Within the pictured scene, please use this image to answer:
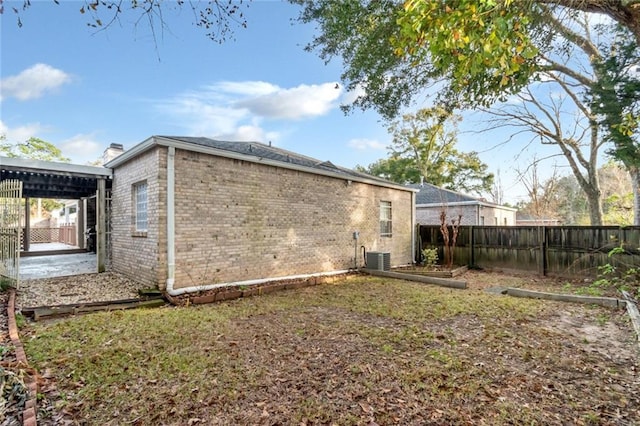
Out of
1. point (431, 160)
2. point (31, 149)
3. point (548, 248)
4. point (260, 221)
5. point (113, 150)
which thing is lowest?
point (548, 248)

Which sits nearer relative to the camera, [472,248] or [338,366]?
[338,366]

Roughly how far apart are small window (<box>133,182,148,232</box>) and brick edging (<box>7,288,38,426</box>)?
2710 millimetres

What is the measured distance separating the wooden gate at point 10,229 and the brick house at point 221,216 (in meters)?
1.97

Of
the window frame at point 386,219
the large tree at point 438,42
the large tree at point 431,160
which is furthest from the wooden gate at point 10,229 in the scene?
the large tree at point 431,160

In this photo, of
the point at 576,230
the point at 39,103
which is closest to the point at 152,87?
the point at 39,103

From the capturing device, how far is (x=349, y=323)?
504 cm

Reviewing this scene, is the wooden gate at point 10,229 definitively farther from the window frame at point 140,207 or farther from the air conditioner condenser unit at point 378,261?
the air conditioner condenser unit at point 378,261

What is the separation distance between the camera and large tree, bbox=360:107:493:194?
27.8 metres

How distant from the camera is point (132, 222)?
7551 millimetres

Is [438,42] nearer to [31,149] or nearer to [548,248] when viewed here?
[548,248]

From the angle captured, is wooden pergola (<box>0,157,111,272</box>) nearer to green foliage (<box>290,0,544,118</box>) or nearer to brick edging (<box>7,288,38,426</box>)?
brick edging (<box>7,288,38,426</box>)

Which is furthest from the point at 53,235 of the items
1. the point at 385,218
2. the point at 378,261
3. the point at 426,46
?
the point at 426,46

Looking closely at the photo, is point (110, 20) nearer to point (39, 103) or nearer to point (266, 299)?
point (266, 299)

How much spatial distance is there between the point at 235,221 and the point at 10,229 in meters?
4.48
